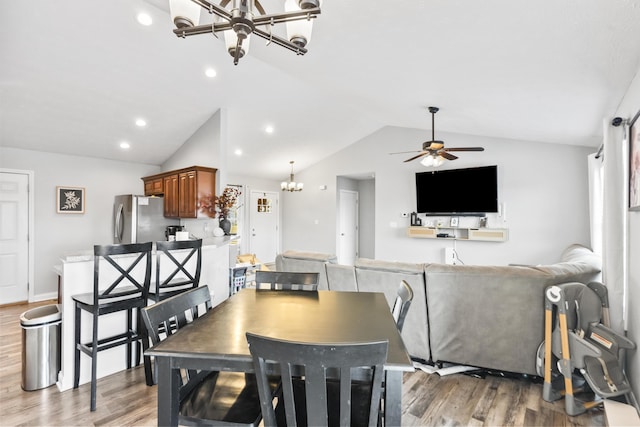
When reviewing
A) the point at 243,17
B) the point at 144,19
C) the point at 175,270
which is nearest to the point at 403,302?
the point at 243,17

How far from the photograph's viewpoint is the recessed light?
2.92 m

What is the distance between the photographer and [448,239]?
608cm

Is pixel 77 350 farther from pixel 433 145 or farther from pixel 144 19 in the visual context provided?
pixel 433 145

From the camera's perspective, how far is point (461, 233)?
19.5 ft

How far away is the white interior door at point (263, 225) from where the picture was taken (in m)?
8.08

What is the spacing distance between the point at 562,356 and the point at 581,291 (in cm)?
52

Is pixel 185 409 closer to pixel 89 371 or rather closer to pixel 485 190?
pixel 89 371

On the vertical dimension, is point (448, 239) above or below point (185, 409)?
above

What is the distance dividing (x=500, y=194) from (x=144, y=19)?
18.6 feet

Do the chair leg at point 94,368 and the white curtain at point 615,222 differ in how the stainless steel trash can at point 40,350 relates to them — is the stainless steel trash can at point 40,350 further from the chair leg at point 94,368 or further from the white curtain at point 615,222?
the white curtain at point 615,222

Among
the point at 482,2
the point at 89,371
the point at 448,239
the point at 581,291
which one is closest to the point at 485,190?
the point at 448,239

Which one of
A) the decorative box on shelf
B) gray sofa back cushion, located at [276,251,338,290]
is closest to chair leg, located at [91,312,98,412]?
gray sofa back cushion, located at [276,251,338,290]

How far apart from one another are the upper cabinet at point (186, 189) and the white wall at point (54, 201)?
3.39 ft

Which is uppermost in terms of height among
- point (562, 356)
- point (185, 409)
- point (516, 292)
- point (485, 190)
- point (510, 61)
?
point (510, 61)
